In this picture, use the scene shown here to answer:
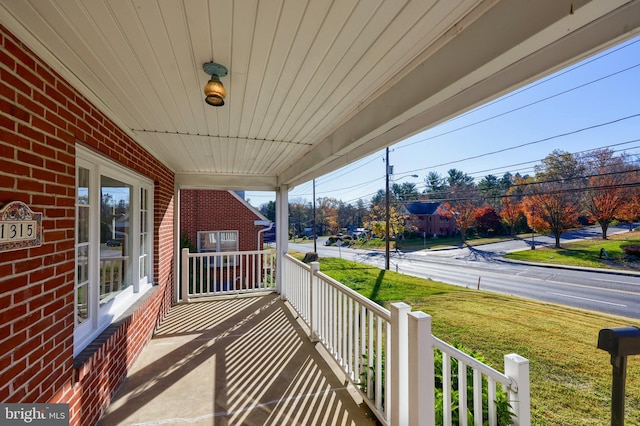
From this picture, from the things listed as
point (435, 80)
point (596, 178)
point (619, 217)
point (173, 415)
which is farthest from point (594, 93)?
point (173, 415)

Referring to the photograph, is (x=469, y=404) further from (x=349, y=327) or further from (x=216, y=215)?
(x=216, y=215)

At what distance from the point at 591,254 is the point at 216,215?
1913cm

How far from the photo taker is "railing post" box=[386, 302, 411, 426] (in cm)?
178

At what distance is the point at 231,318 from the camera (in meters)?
Answer: 4.31

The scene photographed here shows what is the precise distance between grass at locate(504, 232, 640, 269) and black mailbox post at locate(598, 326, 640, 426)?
1634cm

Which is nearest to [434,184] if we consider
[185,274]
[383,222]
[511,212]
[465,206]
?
[465,206]

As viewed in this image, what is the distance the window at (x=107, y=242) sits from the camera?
217 cm

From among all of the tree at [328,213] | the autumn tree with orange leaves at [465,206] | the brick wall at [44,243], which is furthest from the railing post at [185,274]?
the tree at [328,213]

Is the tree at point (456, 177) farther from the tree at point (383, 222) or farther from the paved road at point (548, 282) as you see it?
the paved road at point (548, 282)

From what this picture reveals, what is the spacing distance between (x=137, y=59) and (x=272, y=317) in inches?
151

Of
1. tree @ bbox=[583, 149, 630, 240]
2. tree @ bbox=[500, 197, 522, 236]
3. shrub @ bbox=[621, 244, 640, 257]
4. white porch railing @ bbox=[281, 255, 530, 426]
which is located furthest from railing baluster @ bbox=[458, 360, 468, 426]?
tree @ bbox=[500, 197, 522, 236]

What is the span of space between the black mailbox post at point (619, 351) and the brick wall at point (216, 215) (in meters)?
12.2

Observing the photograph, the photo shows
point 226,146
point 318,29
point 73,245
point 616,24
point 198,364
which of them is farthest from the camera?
point 226,146

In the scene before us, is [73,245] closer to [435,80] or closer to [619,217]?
[435,80]
